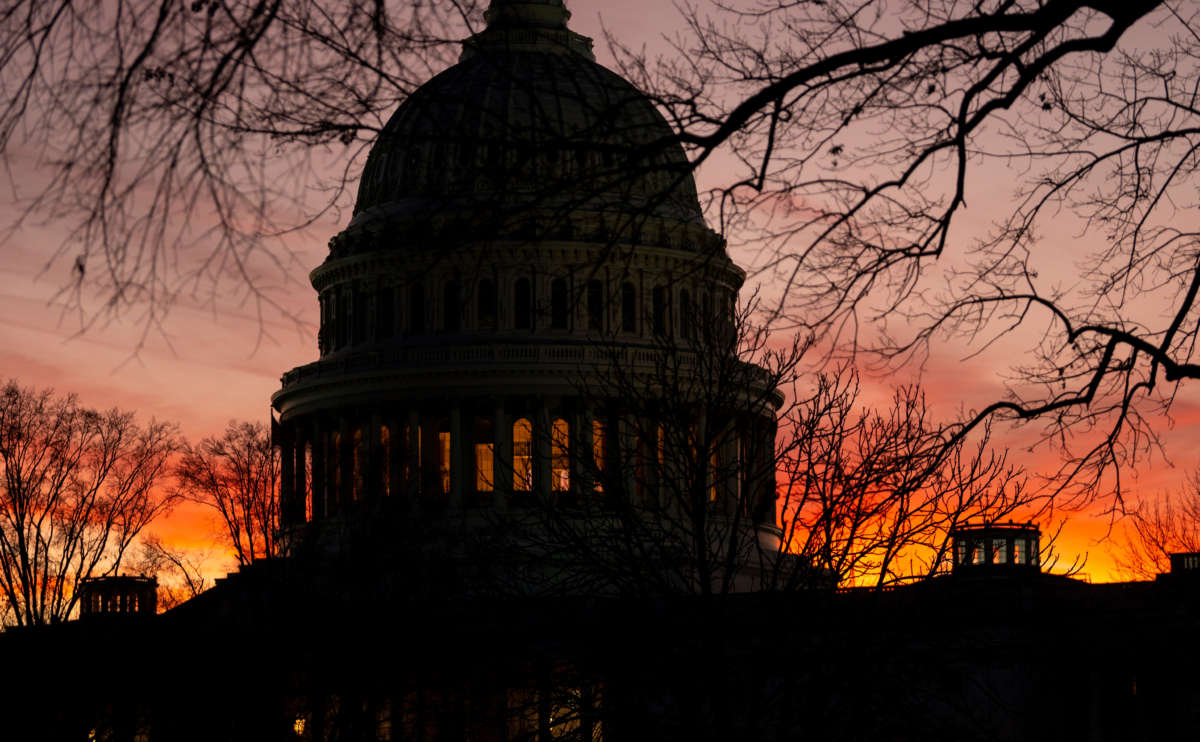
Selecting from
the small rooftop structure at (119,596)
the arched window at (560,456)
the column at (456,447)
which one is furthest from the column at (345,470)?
the arched window at (560,456)

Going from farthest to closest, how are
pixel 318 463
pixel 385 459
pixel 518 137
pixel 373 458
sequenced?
pixel 318 463, pixel 385 459, pixel 373 458, pixel 518 137

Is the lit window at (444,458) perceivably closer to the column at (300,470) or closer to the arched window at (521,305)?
the arched window at (521,305)

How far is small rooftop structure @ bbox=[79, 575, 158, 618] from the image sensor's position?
84438 mm

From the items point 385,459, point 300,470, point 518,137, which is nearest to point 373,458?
point 385,459

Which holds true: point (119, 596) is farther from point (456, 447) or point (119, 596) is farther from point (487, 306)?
point (487, 306)

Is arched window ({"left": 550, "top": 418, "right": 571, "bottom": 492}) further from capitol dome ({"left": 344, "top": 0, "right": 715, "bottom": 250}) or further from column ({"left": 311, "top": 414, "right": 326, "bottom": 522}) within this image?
capitol dome ({"left": 344, "top": 0, "right": 715, "bottom": 250})

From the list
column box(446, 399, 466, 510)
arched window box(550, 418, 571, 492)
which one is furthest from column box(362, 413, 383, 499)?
arched window box(550, 418, 571, 492)

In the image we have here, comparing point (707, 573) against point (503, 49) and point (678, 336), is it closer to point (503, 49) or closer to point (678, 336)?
point (503, 49)

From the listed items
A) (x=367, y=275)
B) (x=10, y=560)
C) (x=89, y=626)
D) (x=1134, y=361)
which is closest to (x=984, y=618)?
(x=1134, y=361)

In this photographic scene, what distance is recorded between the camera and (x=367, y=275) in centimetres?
11562

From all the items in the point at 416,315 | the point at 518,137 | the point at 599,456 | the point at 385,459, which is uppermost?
the point at 416,315

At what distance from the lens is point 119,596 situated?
86.9 meters

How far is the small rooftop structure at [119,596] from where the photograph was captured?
84438 millimetres

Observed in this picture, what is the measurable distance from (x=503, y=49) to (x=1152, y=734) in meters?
54.6
